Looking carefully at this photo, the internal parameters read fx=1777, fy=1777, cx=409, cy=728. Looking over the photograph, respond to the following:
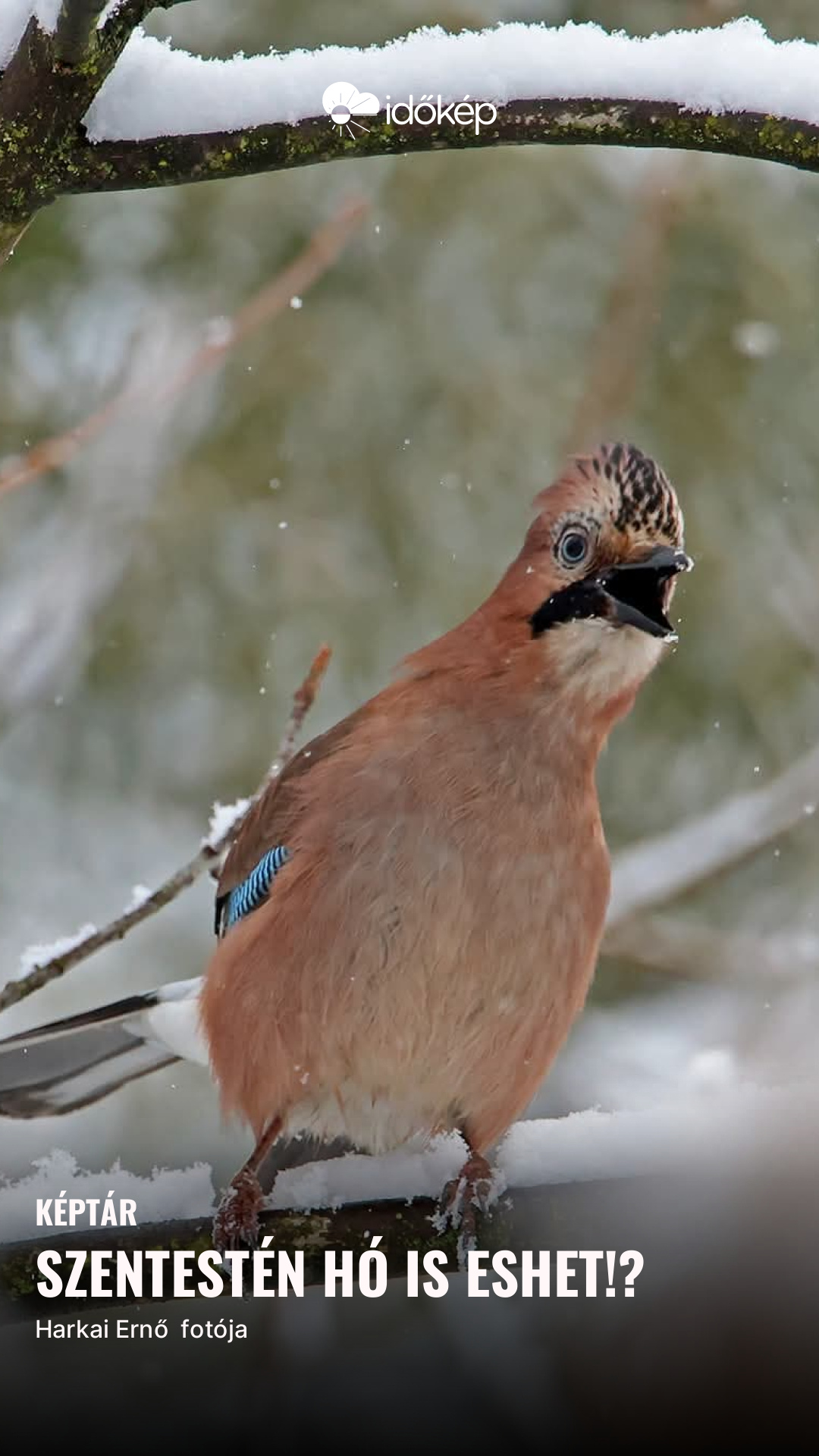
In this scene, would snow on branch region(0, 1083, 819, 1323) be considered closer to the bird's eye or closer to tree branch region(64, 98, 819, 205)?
the bird's eye

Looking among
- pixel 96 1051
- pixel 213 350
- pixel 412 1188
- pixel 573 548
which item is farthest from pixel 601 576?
pixel 96 1051

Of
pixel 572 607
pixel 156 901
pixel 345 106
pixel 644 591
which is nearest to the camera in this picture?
pixel 345 106

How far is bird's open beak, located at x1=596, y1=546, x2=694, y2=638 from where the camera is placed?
2982 mm

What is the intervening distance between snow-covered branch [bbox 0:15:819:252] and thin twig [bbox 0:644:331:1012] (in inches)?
32.8

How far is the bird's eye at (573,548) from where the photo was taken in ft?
10.2

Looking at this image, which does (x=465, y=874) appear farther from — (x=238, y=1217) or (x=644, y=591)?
(x=238, y=1217)

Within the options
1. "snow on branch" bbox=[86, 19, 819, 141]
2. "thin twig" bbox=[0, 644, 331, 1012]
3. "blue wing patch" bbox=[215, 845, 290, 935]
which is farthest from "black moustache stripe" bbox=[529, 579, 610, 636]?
"snow on branch" bbox=[86, 19, 819, 141]

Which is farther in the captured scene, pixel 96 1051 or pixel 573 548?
pixel 96 1051

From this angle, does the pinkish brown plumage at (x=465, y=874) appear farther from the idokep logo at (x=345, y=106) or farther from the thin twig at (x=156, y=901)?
the idokep logo at (x=345, y=106)

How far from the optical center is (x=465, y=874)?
10.0 feet

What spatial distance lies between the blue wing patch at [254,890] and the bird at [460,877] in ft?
0.04

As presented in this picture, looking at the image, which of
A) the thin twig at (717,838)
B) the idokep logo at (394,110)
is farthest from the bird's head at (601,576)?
the thin twig at (717,838)

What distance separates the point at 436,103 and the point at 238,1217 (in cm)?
175

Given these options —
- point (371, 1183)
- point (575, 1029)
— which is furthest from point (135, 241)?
point (371, 1183)
